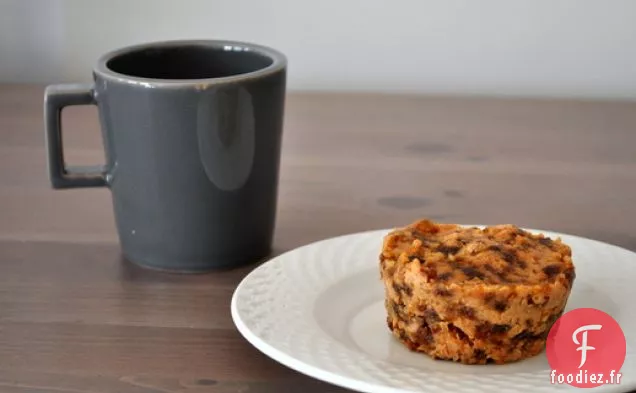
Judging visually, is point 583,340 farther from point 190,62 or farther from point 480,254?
point 190,62

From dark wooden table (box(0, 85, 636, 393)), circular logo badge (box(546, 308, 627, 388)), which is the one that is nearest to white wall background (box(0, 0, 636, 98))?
dark wooden table (box(0, 85, 636, 393))

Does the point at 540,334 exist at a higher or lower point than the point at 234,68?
lower

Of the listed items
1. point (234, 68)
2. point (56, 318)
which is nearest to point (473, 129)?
point (234, 68)

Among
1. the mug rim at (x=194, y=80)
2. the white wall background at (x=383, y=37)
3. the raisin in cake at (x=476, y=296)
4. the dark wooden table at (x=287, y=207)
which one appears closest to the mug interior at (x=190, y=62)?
the mug rim at (x=194, y=80)

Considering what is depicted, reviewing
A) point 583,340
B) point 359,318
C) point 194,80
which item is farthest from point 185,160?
point 583,340

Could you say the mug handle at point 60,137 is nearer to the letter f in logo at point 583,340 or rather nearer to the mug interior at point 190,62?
the mug interior at point 190,62

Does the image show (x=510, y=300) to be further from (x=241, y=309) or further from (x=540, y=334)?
(x=241, y=309)
